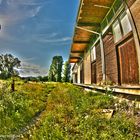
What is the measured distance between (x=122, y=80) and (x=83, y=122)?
17.3ft

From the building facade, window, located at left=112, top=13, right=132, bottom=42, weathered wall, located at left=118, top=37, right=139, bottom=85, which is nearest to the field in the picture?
weathered wall, located at left=118, top=37, right=139, bottom=85

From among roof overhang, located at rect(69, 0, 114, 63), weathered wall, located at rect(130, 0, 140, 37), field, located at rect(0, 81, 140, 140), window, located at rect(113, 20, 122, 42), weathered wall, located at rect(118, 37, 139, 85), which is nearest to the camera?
field, located at rect(0, 81, 140, 140)

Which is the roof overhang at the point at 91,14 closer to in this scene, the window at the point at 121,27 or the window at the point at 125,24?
the window at the point at 121,27

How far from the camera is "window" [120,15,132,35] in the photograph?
8938mm

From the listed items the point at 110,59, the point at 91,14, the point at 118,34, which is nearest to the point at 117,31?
the point at 118,34

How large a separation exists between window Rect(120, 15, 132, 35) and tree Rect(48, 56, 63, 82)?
44528 millimetres

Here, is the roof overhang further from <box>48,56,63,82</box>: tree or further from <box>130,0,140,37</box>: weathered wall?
<box>48,56,63,82</box>: tree

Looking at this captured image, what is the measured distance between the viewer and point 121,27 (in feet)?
32.1

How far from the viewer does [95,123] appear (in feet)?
16.4

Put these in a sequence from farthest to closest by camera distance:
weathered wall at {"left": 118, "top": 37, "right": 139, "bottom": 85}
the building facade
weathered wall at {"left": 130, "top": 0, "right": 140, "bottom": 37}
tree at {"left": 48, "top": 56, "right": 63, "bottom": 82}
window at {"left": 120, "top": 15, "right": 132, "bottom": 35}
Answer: tree at {"left": 48, "top": 56, "right": 63, "bottom": 82}
window at {"left": 120, "top": 15, "right": 132, "bottom": 35}
weathered wall at {"left": 118, "top": 37, "right": 139, "bottom": 85}
the building facade
weathered wall at {"left": 130, "top": 0, "right": 140, "bottom": 37}

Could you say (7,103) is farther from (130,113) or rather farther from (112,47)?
(112,47)

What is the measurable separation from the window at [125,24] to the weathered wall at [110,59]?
4.75 ft

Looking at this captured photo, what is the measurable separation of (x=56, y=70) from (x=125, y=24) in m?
48.2

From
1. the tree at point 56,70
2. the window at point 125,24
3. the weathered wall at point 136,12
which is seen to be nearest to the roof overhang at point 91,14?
the window at point 125,24
